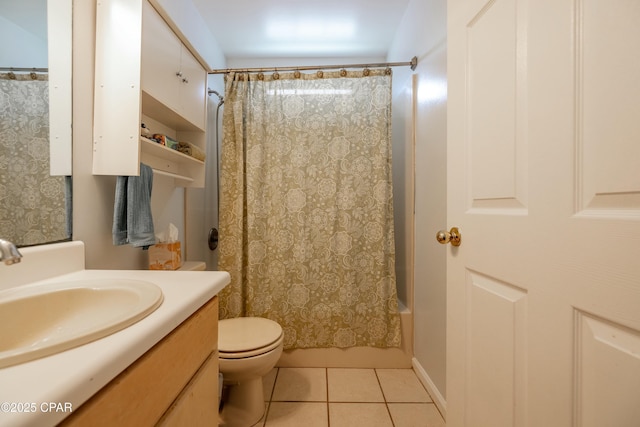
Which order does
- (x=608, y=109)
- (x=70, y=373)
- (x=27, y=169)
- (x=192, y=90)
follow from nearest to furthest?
(x=70, y=373)
(x=608, y=109)
(x=27, y=169)
(x=192, y=90)

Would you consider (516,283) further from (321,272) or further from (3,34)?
(3,34)

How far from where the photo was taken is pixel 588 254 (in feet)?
1.36

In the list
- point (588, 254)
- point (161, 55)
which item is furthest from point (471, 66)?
point (161, 55)

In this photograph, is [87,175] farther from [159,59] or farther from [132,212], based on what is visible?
[159,59]

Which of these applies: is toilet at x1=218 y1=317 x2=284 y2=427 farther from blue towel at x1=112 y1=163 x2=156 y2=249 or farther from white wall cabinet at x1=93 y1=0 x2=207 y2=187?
white wall cabinet at x1=93 y1=0 x2=207 y2=187

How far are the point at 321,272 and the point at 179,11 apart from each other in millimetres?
1790

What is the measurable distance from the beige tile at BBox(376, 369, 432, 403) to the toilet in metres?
0.70

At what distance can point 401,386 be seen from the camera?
1.37m

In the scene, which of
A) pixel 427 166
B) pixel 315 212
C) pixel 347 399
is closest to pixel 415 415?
pixel 347 399

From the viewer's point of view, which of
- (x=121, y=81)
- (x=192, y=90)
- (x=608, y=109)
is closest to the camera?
(x=608, y=109)

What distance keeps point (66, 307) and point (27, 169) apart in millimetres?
438

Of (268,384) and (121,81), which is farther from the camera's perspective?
(268,384)

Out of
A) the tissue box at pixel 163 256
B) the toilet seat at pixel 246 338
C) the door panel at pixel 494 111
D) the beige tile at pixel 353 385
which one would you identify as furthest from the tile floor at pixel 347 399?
the door panel at pixel 494 111

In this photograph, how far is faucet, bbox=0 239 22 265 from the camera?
17.9 inches
